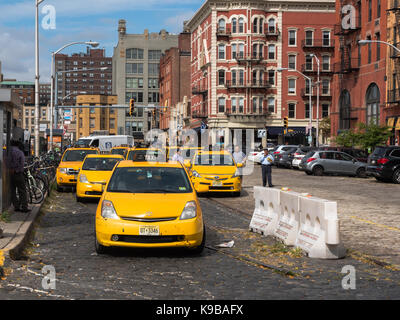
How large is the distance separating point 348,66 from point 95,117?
349 ft

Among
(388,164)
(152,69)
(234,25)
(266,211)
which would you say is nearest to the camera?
(266,211)

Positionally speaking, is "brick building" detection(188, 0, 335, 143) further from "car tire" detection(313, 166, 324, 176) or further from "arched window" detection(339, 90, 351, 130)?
"car tire" detection(313, 166, 324, 176)

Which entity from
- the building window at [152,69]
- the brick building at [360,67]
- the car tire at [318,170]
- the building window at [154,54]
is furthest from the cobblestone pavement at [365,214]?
the building window at [154,54]

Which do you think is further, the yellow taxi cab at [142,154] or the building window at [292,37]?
the building window at [292,37]

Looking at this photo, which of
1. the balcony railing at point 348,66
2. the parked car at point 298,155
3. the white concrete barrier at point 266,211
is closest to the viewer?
the white concrete barrier at point 266,211

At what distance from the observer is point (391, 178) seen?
2927cm

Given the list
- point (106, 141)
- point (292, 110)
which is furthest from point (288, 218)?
point (292, 110)

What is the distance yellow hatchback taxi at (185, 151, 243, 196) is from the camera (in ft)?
69.1

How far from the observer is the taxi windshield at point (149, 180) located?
416 inches

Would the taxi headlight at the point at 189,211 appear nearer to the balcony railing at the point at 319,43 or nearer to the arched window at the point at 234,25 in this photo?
the arched window at the point at 234,25

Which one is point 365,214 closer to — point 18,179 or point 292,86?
point 18,179

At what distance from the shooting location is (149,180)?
1094 cm

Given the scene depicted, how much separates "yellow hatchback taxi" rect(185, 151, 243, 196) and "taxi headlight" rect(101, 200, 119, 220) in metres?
10.8

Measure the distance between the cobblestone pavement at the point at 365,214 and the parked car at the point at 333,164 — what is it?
7.96 m
